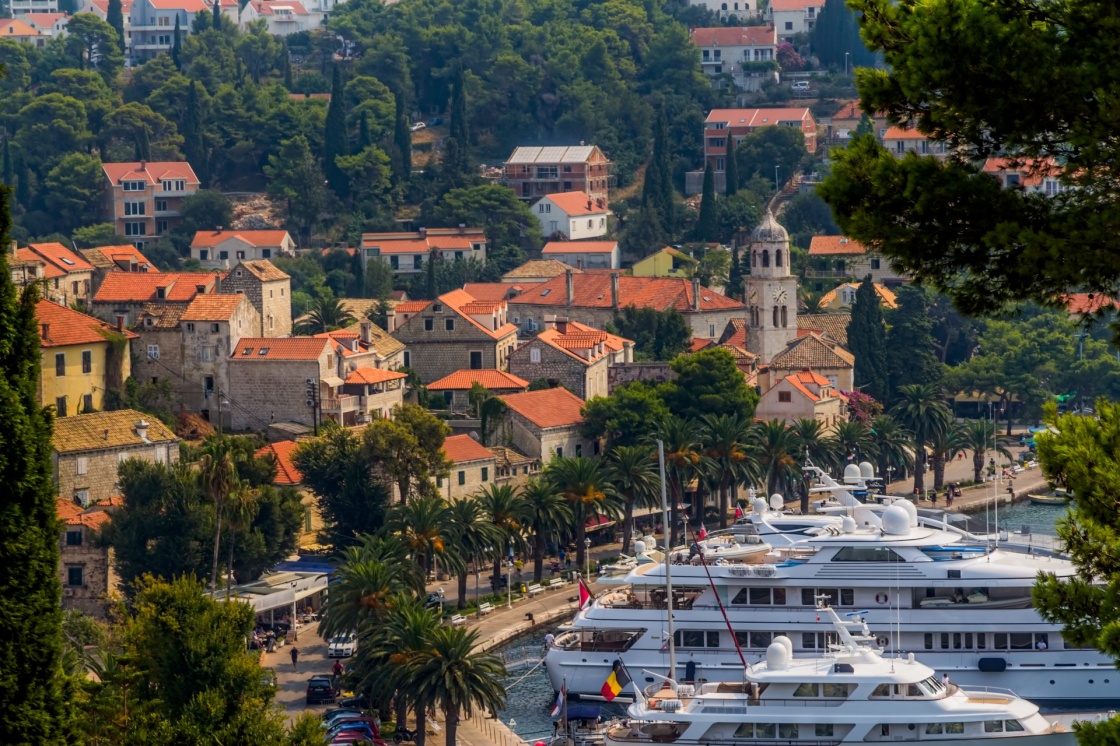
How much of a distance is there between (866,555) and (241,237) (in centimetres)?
8413

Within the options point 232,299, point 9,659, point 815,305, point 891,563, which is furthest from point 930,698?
point 815,305

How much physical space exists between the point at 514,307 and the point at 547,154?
39.7 m

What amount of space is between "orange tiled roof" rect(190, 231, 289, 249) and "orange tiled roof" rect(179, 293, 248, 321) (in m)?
43.3

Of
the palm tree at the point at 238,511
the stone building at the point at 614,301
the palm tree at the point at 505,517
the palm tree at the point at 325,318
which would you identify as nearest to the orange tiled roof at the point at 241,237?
the stone building at the point at 614,301

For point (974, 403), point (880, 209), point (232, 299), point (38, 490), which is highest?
point (880, 209)

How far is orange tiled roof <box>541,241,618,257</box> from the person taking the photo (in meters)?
140

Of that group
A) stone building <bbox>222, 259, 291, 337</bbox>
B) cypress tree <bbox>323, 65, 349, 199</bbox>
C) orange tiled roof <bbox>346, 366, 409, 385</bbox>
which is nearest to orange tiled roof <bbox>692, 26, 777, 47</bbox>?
cypress tree <bbox>323, 65, 349, 199</bbox>

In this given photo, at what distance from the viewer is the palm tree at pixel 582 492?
7794 centimetres

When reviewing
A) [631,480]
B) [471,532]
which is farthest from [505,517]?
[631,480]

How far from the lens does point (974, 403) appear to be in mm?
116562

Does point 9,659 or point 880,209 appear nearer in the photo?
point 880,209

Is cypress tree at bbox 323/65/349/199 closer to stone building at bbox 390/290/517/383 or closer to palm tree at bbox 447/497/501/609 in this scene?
stone building at bbox 390/290/517/383

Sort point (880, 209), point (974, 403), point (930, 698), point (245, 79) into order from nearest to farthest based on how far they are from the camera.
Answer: point (880, 209)
point (930, 698)
point (974, 403)
point (245, 79)

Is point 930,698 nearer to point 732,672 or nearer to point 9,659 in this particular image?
point 732,672
